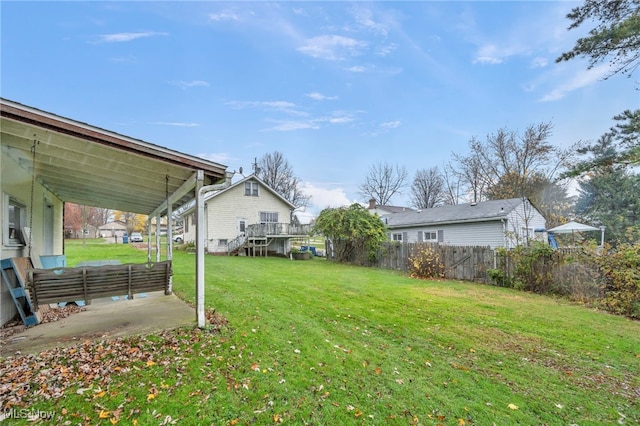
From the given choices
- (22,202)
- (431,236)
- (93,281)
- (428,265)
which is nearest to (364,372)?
(93,281)

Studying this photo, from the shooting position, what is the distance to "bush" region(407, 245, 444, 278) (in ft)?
41.4

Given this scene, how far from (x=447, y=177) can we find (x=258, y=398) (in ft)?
126

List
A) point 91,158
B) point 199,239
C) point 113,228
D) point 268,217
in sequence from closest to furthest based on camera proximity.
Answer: point 91,158 → point 199,239 → point 268,217 → point 113,228

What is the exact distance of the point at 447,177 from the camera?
122 feet

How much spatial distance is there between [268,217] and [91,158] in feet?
67.4

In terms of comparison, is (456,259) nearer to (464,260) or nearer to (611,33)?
(464,260)

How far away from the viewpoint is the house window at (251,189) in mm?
24577

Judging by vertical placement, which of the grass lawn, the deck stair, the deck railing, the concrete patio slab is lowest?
the grass lawn

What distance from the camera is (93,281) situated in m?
4.75

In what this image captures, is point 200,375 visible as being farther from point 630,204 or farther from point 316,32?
point 630,204

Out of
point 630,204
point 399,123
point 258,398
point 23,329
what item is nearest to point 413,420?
point 258,398

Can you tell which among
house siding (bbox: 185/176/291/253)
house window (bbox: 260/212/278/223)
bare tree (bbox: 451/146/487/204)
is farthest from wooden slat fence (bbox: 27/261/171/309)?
bare tree (bbox: 451/146/487/204)

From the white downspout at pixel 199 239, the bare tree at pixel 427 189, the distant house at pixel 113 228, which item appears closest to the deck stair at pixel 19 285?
the white downspout at pixel 199 239

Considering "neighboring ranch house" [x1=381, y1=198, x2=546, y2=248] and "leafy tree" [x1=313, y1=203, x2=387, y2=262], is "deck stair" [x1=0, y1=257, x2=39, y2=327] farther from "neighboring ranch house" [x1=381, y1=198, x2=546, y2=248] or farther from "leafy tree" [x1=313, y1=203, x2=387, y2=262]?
"neighboring ranch house" [x1=381, y1=198, x2=546, y2=248]
